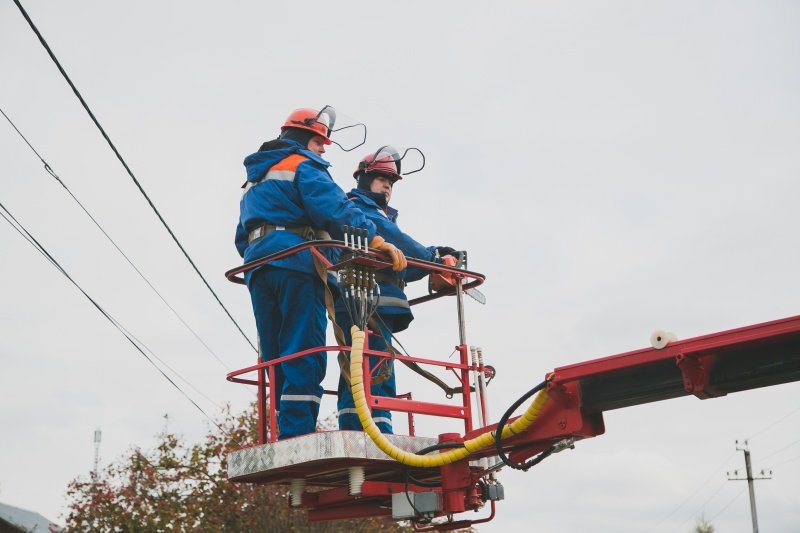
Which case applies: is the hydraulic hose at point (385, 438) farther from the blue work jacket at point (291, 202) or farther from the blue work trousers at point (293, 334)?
the blue work jacket at point (291, 202)

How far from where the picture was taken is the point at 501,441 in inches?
296

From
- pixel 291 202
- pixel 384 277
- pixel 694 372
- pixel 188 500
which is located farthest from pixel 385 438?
pixel 188 500

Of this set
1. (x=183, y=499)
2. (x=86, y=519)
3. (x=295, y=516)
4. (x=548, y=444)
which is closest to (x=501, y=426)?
(x=548, y=444)

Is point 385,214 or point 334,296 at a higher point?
point 385,214

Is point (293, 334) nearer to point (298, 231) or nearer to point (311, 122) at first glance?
point (298, 231)

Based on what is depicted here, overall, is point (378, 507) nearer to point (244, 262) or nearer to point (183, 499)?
point (244, 262)

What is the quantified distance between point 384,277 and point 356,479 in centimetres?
189

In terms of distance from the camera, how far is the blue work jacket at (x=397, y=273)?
9133 mm

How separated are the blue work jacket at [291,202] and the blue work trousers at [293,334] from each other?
154 mm

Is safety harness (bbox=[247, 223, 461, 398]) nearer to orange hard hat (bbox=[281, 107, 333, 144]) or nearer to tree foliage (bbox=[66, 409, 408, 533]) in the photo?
orange hard hat (bbox=[281, 107, 333, 144])

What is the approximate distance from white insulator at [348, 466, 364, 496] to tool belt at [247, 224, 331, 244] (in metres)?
1.86

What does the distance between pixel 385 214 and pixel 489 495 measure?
2.78m

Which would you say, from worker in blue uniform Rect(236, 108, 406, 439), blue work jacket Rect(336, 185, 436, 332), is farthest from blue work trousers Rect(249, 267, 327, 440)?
blue work jacket Rect(336, 185, 436, 332)

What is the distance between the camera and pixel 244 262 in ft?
29.0
